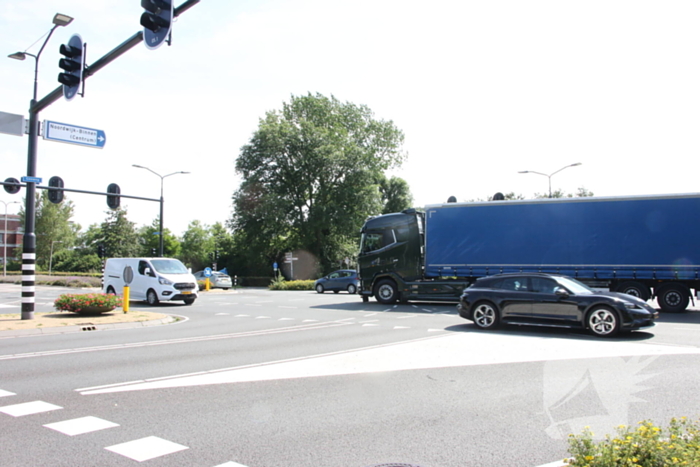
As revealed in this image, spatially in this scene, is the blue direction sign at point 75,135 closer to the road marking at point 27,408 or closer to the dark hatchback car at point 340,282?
the road marking at point 27,408

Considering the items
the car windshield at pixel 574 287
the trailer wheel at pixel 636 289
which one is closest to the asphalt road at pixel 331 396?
the car windshield at pixel 574 287

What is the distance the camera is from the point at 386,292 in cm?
2125

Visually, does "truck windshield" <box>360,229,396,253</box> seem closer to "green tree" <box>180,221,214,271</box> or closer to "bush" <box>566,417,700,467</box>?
"bush" <box>566,417,700,467</box>

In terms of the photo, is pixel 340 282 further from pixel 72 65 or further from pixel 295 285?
pixel 72 65

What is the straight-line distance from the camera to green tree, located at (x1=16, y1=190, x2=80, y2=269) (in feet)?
285

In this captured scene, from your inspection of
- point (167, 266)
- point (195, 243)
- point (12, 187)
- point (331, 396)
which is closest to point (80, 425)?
point (331, 396)

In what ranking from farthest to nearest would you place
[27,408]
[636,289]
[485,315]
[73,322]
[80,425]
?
1. [636,289]
2. [73,322]
3. [485,315]
4. [27,408]
5. [80,425]

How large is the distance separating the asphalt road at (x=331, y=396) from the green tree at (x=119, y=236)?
72317mm

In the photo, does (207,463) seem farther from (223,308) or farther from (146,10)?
(223,308)

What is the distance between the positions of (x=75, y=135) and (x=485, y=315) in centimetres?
1083

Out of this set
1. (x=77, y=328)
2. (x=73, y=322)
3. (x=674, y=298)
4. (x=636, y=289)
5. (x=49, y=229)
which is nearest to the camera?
(x=77, y=328)

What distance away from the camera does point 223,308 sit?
21266 mm

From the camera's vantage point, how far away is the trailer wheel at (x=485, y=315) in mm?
12828

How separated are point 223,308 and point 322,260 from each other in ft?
100.0
